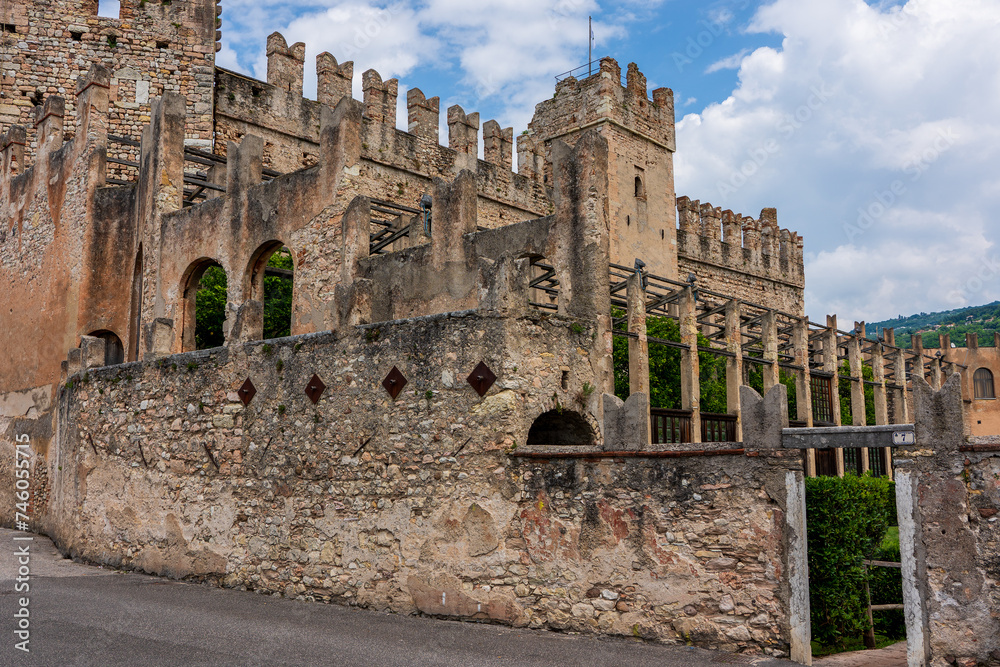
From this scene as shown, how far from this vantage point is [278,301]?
64.3ft

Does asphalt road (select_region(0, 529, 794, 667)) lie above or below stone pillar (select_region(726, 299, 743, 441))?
below

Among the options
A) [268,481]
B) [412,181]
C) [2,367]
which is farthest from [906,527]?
[412,181]

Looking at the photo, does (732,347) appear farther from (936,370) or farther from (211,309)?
(936,370)

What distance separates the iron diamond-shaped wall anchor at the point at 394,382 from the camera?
9.37 meters

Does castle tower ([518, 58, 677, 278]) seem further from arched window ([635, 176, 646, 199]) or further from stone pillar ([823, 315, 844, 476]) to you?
stone pillar ([823, 315, 844, 476])

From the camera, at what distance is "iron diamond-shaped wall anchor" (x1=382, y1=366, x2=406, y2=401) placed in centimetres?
937

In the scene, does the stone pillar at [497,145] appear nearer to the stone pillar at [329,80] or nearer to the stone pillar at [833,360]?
the stone pillar at [329,80]

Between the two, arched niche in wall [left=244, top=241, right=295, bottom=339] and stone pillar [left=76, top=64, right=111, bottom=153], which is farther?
arched niche in wall [left=244, top=241, right=295, bottom=339]

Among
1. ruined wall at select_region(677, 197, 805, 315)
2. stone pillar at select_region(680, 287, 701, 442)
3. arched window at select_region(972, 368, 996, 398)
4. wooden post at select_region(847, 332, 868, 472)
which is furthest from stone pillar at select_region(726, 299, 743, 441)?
arched window at select_region(972, 368, 996, 398)

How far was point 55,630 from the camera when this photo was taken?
26.9 feet

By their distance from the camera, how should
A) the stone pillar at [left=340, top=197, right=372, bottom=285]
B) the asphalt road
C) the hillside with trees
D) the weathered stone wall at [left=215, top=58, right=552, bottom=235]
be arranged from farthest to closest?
the hillside with trees
the weathered stone wall at [left=215, top=58, right=552, bottom=235]
the stone pillar at [left=340, top=197, right=372, bottom=285]
the asphalt road

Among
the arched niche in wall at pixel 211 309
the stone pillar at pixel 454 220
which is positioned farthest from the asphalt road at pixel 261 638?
the arched niche in wall at pixel 211 309

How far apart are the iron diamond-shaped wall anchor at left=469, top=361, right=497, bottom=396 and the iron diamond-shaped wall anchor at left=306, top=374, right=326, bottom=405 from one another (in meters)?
2.07

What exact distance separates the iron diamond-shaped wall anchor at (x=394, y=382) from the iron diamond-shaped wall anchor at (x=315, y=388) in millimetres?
974
